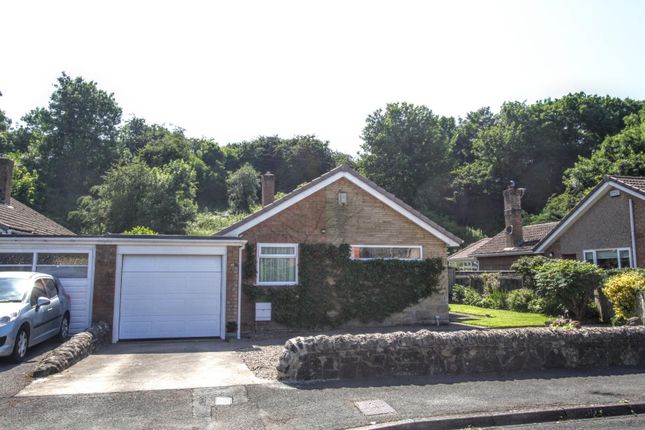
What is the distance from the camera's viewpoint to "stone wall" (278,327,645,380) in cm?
845

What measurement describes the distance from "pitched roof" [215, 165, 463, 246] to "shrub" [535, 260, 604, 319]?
351 cm

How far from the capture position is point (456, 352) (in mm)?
9031

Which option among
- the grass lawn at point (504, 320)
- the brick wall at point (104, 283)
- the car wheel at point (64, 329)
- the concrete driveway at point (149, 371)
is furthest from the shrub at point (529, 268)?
the car wheel at point (64, 329)

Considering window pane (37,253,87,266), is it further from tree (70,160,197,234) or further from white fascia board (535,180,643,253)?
tree (70,160,197,234)

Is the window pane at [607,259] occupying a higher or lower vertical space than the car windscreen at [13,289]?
higher

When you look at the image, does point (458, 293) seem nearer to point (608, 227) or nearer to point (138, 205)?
point (608, 227)

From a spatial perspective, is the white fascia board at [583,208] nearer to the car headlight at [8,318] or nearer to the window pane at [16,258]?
the car headlight at [8,318]

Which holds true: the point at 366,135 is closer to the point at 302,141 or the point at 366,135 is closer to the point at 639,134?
the point at 302,141

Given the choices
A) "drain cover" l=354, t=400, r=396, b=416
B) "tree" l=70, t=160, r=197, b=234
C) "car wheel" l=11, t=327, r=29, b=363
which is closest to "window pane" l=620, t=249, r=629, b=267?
"drain cover" l=354, t=400, r=396, b=416

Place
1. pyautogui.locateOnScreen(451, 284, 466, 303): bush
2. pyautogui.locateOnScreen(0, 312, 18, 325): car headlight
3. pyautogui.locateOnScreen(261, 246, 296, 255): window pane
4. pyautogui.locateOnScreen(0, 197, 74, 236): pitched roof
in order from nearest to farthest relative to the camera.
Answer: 1. pyautogui.locateOnScreen(0, 312, 18, 325): car headlight
2. pyautogui.locateOnScreen(261, 246, 296, 255): window pane
3. pyautogui.locateOnScreen(0, 197, 74, 236): pitched roof
4. pyautogui.locateOnScreen(451, 284, 466, 303): bush

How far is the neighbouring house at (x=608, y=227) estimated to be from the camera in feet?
64.9

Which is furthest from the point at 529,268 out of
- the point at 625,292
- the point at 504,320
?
the point at 625,292

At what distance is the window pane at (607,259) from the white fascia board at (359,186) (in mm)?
8107

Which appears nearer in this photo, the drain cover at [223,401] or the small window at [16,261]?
the drain cover at [223,401]
